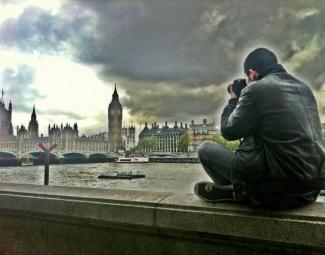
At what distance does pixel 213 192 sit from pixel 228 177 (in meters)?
0.12

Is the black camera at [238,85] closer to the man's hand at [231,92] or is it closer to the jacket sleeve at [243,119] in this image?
the man's hand at [231,92]

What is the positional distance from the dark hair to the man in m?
0.02

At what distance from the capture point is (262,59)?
1.81 meters

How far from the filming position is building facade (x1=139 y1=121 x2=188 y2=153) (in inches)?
4264

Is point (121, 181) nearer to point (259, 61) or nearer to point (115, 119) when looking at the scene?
point (259, 61)

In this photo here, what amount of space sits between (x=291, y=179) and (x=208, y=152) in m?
0.46

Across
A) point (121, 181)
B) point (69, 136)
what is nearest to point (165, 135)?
point (69, 136)

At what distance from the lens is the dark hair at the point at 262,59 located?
5.91 ft

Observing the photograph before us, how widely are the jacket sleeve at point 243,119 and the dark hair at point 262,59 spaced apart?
19 cm

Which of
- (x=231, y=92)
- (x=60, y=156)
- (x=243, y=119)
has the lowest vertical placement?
(x=60, y=156)

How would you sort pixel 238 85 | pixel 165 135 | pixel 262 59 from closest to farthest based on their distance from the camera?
pixel 262 59, pixel 238 85, pixel 165 135

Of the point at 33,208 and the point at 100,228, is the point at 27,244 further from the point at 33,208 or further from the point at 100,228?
the point at 100,228

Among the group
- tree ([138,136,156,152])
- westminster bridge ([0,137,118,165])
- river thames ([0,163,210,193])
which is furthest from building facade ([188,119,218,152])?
river thames ([0,163,210,193])

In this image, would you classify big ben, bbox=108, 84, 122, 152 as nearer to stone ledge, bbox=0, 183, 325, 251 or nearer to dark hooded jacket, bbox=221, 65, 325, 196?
stone ledge, bbox=0, 183, 325, 251
